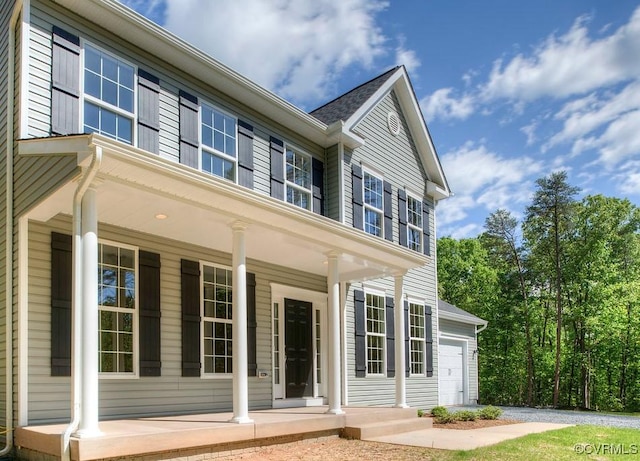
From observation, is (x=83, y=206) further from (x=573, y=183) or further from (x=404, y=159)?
(x=573, y=183)

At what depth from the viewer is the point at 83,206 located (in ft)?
19.4

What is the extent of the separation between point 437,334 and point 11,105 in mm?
11731

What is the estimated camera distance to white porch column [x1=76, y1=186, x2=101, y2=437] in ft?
18.1

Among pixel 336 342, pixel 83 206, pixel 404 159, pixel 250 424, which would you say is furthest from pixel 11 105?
pixel 404 159

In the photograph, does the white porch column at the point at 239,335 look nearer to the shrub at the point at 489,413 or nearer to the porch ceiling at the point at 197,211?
the porch ceiling at the point at 197,211

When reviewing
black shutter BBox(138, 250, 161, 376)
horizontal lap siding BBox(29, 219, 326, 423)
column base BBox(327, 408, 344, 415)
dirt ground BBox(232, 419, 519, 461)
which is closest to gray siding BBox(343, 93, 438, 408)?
horizontal lap siding BBox(29, 219, 326, 423)

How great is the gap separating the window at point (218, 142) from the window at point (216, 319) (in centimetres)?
168

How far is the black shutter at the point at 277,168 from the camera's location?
10977mm

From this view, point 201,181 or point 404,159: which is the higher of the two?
point 404,159

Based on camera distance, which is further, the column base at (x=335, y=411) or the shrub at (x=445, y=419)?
the shrub at (x=445, y=419)

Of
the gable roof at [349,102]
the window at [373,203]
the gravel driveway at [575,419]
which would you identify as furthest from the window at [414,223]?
the gravel driveway at [575,419]

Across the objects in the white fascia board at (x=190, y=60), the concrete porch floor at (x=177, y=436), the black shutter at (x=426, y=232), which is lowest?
the concrete porch floor at (x=177, y=436)

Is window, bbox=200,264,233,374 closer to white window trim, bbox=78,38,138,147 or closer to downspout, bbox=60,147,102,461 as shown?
white window trim, bbox=78,38,138,147

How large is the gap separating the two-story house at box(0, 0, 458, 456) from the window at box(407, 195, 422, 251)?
6.61ft
